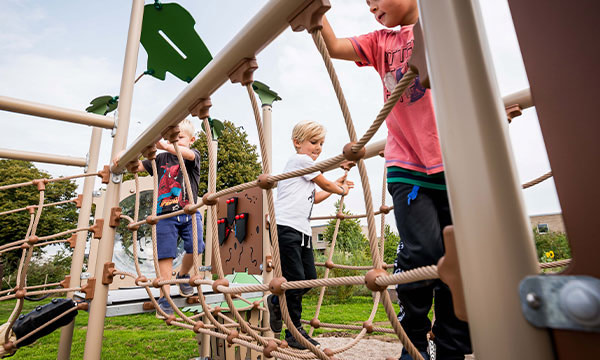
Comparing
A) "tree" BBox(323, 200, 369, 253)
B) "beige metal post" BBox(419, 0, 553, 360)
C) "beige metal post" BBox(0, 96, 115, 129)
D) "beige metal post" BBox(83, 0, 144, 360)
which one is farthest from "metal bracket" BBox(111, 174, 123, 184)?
"tree" BBox(323, 200, 369, 253)

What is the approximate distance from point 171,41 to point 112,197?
5.72 feet

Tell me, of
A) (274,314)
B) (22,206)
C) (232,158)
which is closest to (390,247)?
(232,158)

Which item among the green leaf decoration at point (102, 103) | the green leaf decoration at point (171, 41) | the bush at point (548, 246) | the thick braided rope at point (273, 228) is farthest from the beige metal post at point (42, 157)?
the bush at point (548, 246)

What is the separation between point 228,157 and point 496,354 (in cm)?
1054

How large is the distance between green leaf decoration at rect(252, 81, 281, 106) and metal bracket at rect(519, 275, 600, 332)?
2346 mm

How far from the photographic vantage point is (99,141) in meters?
2.17

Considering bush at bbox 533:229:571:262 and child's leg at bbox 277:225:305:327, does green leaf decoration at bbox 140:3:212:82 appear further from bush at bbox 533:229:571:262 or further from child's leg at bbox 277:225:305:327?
bush at bbox 533:229:571:262

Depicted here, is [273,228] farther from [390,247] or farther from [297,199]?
[390,247]

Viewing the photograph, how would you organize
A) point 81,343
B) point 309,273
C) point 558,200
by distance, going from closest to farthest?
point 558,200 → point 309,273 → point 81,343

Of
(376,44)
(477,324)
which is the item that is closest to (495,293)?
(477,324)

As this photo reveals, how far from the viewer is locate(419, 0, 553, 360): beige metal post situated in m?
0.25

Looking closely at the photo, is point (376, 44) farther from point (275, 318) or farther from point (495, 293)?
point (275, 318)

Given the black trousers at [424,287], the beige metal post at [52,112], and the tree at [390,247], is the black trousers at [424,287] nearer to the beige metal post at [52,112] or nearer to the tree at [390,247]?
the beige metal post at [52,112]

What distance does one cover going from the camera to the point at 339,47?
917 millimetres
